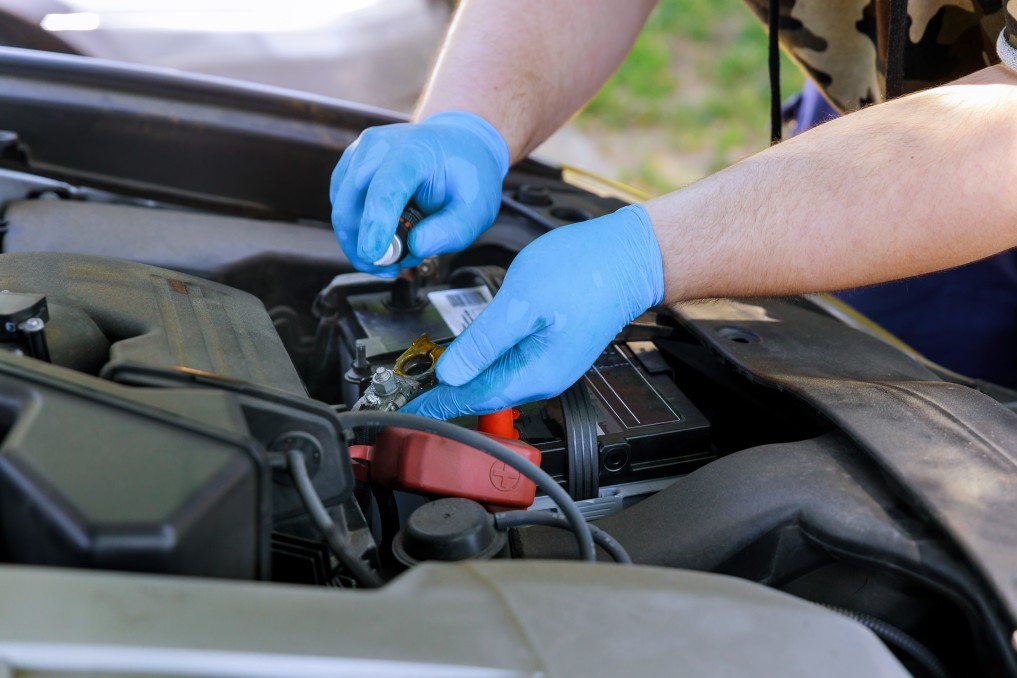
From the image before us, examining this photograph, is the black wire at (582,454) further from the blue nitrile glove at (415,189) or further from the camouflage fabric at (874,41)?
the camouflage fabric at (874,41)

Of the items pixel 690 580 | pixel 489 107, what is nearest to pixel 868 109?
pixel 489 107

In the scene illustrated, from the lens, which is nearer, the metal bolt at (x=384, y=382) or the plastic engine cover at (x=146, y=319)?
the plastic engine cover at (x=146, y=319)

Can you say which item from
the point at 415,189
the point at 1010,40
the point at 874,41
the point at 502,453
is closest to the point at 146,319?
the point at 502,453

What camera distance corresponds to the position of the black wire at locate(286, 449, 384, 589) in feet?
2.26

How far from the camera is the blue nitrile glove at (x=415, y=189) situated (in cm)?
116

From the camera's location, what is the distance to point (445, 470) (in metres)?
0.88

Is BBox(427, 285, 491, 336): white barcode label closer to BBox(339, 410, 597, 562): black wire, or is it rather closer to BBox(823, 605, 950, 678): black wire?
BBox(339, 410, 597, 562): black wire

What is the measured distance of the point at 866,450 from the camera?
0.86 m

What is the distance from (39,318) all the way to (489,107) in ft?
2.85

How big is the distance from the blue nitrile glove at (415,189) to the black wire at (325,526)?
48cm

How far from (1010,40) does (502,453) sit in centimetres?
82

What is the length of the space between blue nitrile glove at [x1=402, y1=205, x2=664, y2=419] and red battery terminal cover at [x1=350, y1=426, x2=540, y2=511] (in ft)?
0.45

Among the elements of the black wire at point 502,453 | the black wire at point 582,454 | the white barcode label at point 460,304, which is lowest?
the black wire at point 582,454

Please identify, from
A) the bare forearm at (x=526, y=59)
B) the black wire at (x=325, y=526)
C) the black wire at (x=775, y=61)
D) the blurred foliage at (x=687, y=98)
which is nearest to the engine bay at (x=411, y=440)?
the black wire at (x=325, y=526)
